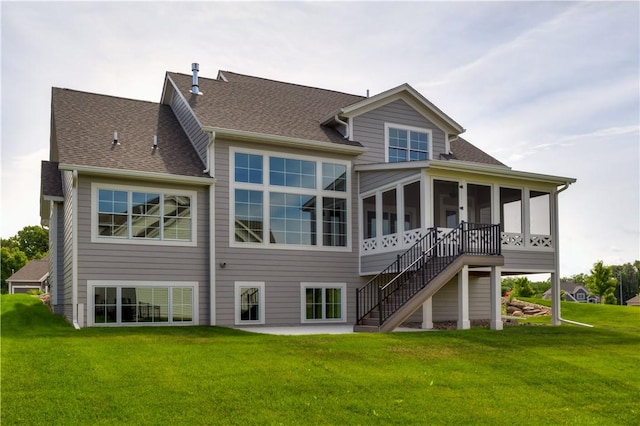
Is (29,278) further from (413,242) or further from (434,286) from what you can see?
(434,286)

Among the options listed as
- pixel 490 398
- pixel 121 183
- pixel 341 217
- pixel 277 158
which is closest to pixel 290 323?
pixel 341 217

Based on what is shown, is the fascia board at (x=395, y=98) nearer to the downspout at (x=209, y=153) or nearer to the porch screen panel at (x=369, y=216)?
the porch screen panel at (x=369, y=216)

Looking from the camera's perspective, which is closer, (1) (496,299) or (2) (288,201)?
(1) (496,299)

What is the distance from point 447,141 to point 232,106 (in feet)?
24.5

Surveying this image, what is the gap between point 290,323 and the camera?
63.5 feet

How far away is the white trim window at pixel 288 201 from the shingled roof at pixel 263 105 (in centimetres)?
87

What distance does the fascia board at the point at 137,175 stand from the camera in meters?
16.5

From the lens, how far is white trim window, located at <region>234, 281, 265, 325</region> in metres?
18.6

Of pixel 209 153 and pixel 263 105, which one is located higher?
pixel 263 105

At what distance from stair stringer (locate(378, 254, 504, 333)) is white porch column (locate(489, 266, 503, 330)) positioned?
320 mm

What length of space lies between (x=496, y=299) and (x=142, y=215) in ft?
32.0

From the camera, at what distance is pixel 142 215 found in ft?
58.0

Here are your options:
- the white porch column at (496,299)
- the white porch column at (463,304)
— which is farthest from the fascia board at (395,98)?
the white porch column at (463,304)

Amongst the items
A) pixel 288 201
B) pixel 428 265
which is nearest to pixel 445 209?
pixel 428 265
